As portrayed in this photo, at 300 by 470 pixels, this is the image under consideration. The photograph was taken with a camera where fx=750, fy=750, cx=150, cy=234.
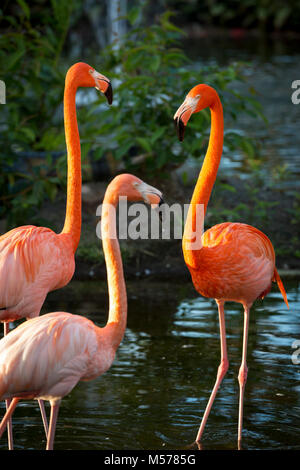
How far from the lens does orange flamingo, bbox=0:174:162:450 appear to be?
9.86ft

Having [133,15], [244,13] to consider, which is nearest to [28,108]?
[133,15]

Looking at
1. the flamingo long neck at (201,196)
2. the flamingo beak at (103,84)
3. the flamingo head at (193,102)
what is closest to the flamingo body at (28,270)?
the flamingo long neck at (201,196)

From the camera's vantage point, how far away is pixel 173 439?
3.61m

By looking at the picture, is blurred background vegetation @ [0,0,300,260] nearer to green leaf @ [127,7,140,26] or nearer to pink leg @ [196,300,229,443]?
green leaf @ [127,7,140,26]

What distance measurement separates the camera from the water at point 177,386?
3.64 metres

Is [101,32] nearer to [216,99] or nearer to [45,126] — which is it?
[45,126]

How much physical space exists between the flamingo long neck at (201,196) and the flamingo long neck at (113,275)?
553mm

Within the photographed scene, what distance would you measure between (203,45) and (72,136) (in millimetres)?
19227

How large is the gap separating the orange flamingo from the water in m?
0.55

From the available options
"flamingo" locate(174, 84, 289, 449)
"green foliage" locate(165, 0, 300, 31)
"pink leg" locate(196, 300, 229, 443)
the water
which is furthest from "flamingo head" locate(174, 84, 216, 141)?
"green foliage" locate(165, 0, 300, 31)

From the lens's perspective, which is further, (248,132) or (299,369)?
(248,132)

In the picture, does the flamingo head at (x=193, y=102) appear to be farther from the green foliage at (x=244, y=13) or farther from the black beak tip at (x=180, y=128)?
the green foliage at (x=244, y=13)

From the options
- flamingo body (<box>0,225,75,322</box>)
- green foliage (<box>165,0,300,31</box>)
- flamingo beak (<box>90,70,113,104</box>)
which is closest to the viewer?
flamingo body (<box>0,225,75,322</box>)

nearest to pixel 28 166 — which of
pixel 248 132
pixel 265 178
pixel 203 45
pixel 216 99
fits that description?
pixel 265 178
